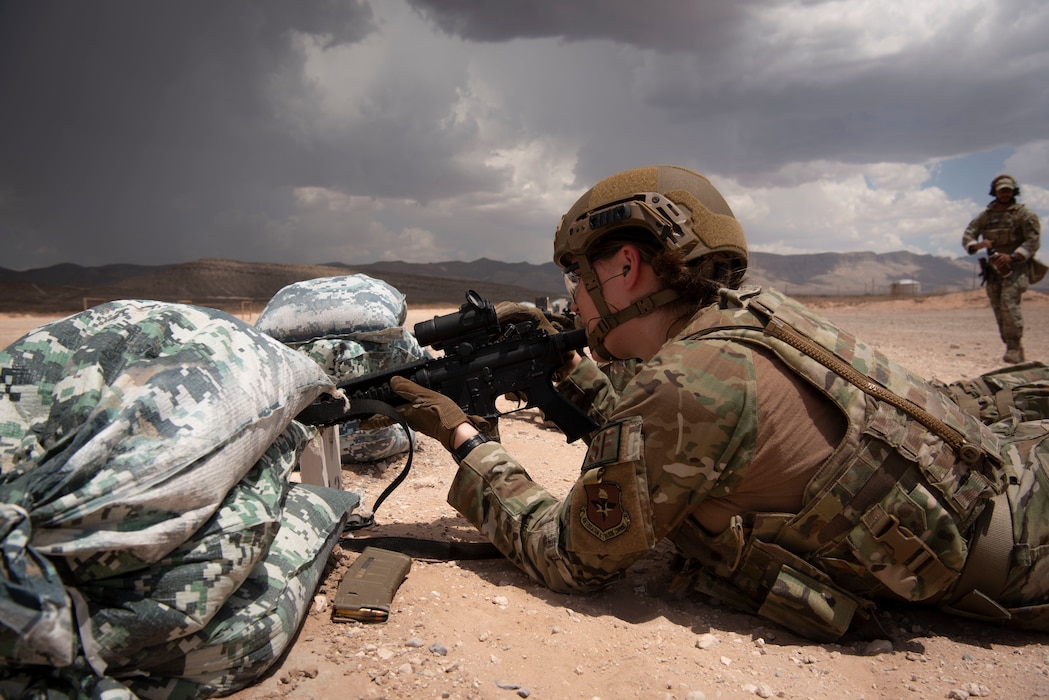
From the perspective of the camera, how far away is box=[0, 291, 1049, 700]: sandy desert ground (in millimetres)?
1853

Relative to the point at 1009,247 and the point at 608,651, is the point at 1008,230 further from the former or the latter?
the point at 608,651

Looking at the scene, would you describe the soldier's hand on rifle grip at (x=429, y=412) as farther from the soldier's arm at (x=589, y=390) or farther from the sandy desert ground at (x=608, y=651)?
the soldier's arm at (x=589, y=390)

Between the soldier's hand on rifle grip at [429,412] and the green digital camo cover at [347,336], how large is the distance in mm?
1235

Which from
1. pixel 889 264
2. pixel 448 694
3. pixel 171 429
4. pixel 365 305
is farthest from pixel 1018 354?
pixel 889 264

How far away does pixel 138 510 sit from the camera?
1.51 metres

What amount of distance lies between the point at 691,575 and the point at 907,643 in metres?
0.70

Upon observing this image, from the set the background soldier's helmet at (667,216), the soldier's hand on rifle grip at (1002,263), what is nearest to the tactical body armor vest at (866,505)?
the background soldier's helmet at (667,216)

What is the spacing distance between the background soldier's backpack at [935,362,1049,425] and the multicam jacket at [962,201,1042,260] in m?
7.68

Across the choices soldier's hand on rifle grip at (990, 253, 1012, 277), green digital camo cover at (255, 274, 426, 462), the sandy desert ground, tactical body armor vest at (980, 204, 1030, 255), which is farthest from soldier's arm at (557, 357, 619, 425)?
tactical body armor vest at (980, 204, 1030, 255)

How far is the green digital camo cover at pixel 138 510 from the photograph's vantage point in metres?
1.43

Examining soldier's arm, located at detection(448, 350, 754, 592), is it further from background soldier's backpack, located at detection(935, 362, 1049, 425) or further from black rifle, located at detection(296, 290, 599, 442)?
background soldier's backpack, located at detection(935, 362, 1049, 425)

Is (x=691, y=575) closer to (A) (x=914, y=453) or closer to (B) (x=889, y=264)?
(A) (x=914, y=453)

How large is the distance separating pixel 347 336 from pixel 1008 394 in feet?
11.5

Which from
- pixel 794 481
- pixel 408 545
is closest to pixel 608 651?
pixel 794 481
